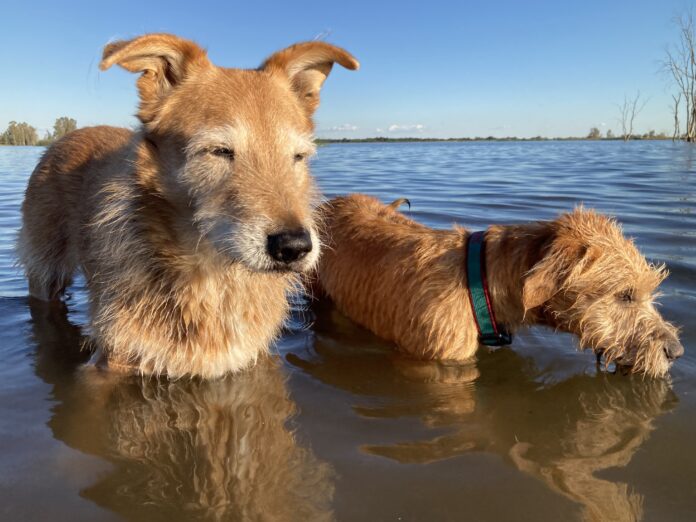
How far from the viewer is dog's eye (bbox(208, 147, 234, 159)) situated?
357 cm

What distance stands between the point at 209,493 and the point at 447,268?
2658 millimetres

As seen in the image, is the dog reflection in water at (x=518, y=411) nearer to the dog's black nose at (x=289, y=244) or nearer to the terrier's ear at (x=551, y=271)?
the terrier's ear at (x=551, y=271)

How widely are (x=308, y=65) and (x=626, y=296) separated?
3.24m

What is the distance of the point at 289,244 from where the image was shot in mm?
3211

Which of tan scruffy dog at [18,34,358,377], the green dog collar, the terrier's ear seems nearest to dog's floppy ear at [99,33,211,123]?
tan scruffy dog at [18,34,358,377]

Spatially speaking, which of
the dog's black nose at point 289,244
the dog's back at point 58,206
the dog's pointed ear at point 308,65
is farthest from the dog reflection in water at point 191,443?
the dog's pointed ear at point 308,65

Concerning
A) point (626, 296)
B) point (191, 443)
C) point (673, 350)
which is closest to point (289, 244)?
point (191, 443)

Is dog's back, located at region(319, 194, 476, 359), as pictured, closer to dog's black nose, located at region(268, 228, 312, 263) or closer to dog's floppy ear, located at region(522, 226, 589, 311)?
dog's floppy ear, located at region(522, 226, 589, 311)

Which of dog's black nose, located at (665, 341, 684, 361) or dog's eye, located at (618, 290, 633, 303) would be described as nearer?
dog's black nose, located at (665, 341, 684, 361)

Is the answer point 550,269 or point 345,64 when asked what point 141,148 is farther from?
point 550,269

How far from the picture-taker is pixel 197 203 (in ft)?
11.9

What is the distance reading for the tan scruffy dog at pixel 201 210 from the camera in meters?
3.42

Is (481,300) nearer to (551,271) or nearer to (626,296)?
(551,271)

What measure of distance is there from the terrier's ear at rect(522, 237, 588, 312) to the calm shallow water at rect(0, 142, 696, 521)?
2.31ft
